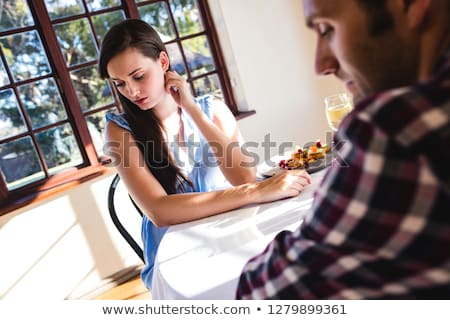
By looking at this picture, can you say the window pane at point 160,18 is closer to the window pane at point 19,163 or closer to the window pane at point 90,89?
the window pane at point 90,89

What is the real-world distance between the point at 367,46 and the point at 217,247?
641mm

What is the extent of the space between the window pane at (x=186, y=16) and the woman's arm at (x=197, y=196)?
206 centimetres

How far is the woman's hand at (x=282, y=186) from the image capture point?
1180mm

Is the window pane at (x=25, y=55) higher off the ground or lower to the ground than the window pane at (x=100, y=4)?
lower

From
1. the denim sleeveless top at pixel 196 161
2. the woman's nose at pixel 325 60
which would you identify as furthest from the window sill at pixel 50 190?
the woman's nose at pixel 325 60

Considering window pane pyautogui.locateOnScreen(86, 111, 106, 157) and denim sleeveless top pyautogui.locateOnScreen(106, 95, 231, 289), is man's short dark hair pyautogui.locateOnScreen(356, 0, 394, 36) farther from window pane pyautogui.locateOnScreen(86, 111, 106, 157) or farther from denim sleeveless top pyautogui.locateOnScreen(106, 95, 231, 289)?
window pane pyautogui.locateOnScreen(86, 111, 106, 157)

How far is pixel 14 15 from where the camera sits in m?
2.56

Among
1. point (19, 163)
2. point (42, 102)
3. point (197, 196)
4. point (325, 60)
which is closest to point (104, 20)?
point (42, 102)

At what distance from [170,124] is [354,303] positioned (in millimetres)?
1319

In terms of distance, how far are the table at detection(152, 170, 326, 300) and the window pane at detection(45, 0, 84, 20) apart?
6.69 feet

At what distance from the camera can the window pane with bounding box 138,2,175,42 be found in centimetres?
305

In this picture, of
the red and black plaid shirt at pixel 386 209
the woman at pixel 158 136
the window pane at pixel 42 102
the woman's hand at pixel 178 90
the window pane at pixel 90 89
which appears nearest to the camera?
the red and black plaid shirt at pixel 386 209

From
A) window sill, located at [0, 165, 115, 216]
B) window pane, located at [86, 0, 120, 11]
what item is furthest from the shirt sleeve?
window pane, located at [86, 0, 120, 11]

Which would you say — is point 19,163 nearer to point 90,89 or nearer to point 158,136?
point 90,89
